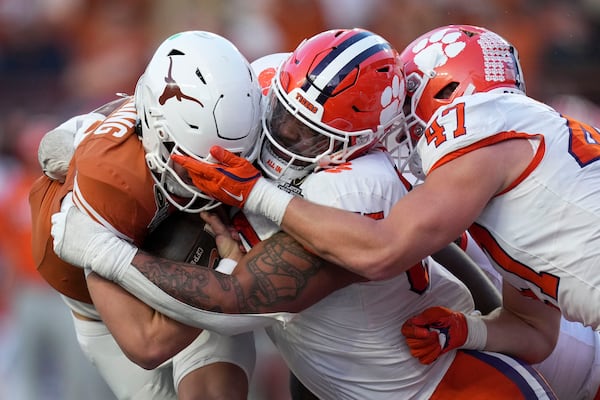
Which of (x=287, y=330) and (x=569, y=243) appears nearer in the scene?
(x=569, y=243)

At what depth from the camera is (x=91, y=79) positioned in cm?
812

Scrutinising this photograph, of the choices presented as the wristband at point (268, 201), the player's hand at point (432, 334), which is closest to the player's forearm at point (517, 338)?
the player's hand at point (432, 334)

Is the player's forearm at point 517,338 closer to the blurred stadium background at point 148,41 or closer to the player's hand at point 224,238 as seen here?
the player's hand at point 224,238

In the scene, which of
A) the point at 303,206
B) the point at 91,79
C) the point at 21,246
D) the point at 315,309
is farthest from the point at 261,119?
the point at 91,79

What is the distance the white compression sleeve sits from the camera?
321cm

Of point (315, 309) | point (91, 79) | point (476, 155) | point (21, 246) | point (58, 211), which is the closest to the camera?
point (476, 155)

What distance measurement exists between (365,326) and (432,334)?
220 mm

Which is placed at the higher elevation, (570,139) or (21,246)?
(570,139)

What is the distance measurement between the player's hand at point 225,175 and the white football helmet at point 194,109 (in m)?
0.06

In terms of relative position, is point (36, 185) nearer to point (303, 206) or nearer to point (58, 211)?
point (58, 211)

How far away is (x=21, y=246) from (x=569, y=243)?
4746 mm

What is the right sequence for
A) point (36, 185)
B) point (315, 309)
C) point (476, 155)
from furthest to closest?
1. point (36, 185)
2. point (315, 309)
3. point (476, 155)

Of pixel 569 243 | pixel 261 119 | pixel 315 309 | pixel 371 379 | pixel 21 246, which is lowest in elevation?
pixel 21 246

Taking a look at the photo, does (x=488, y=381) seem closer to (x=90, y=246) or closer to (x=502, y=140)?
(x=502, y=140)
